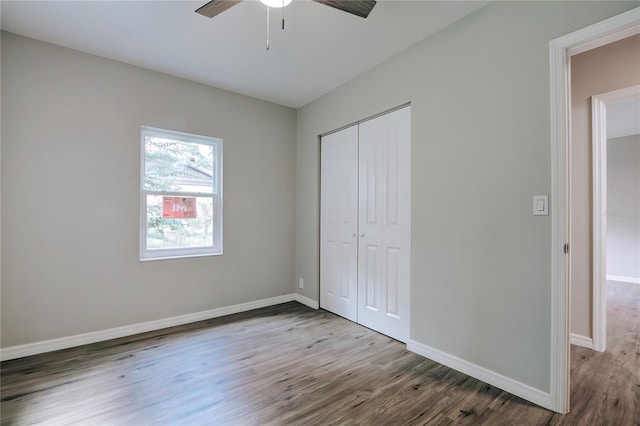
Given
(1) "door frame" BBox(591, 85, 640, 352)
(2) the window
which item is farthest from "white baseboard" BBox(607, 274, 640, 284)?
(2) the window

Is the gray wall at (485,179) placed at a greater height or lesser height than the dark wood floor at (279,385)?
greater

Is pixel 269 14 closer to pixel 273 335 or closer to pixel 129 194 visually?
pixel 129 194

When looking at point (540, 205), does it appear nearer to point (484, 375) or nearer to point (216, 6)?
point (484, 375)

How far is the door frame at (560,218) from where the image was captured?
5.83 ft

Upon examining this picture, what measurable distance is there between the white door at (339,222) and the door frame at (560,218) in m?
1.81

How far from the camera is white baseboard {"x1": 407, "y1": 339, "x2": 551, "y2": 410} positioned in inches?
73.3

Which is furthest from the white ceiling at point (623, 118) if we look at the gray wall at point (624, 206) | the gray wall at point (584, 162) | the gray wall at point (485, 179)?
the gray wall at point (485, 179)

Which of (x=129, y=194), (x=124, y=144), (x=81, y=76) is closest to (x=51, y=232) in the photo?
(x=129, y=194)

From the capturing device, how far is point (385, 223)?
2971 millimetres

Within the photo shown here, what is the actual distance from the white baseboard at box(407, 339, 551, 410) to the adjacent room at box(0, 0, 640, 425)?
1 cm

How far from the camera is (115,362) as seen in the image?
2408 mm

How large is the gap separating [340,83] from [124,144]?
2.34 m

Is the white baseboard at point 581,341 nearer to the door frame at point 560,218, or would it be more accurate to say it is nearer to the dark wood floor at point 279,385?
the dark wood floor at point 279,385

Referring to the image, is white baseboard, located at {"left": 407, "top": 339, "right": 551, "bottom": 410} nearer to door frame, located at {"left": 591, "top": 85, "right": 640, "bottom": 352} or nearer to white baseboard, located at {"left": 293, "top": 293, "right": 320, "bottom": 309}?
door frame, located at {"left": 591, "top": 85, "right": 640, "bottom": 352}
